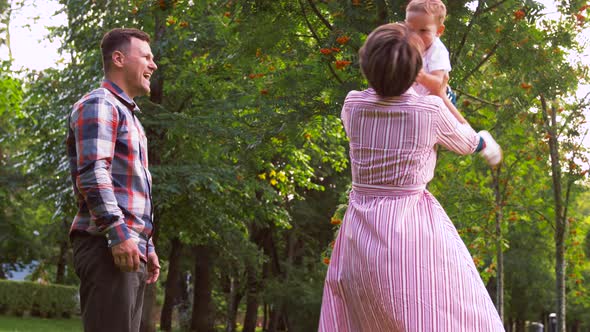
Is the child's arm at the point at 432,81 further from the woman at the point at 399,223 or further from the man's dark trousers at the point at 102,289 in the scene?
the man's dark trousers at the point at 102,289

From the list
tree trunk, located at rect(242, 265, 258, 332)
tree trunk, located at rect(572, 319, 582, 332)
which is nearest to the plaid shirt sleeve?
tree trunk, located at rect(242, 265, 258, 332)

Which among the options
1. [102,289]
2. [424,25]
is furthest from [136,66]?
[424,25]

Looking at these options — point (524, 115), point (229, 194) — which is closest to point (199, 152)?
point (229, 194)

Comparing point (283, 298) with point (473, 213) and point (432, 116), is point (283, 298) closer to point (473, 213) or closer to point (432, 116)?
point (473, 213)

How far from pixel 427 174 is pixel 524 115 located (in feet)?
35.8

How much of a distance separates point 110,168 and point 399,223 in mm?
1322

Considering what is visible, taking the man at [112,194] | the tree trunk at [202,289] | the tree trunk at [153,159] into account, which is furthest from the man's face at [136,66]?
the tree trunk at [202,289]

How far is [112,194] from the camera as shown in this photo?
395cm

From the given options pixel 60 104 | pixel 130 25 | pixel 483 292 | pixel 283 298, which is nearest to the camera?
pixel 483 292

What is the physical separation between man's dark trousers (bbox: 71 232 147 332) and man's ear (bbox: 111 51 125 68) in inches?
32.6

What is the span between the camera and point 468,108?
1291 centimetres

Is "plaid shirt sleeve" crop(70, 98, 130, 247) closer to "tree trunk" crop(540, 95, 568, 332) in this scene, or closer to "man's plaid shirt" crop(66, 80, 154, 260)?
"man's plaid shirt" crop(66, 80, 154, 260)

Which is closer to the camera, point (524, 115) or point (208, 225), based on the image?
point (524, 115)

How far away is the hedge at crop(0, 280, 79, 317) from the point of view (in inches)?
1337
